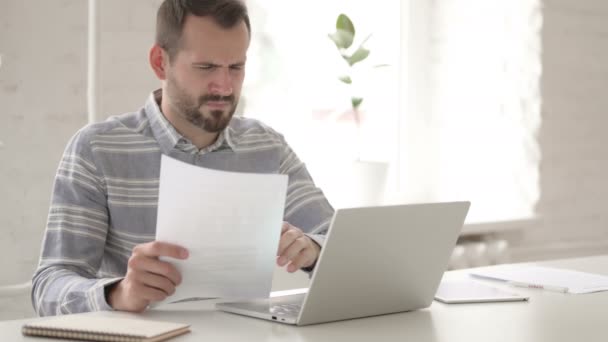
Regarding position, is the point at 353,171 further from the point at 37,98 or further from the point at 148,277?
the point at 148,277

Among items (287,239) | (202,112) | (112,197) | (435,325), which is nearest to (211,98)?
(202,112)

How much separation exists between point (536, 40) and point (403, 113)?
2.17 ft

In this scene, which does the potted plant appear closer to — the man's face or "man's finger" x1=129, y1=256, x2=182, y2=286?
the man's face

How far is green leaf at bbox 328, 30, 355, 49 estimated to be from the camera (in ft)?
11.1

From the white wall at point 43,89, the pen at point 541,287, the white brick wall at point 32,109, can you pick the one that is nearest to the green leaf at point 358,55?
the white wall at point 43,89

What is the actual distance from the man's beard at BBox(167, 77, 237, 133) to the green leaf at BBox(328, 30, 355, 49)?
4.65 ft

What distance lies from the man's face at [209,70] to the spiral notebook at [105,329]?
0.70m

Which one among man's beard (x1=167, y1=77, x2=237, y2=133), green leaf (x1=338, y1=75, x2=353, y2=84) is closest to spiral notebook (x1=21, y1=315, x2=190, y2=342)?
man's beard (x1=167, y1=77, x2=237, y2=133)

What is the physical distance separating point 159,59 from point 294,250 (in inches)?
25.2

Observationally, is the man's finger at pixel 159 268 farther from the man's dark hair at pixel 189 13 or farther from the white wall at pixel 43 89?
the white wall at pixel 43 89

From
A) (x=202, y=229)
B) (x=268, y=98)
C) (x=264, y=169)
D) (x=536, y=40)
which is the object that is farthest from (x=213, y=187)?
(x=536, y=40)

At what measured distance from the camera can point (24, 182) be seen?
101 inches

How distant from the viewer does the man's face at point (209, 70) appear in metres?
2.00

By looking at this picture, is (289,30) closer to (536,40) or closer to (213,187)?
(536,40)
